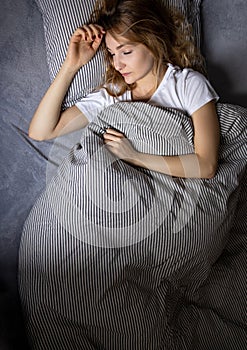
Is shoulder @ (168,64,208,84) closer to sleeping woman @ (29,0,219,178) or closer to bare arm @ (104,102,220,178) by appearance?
sleeping woman @ (29,0,219,178)

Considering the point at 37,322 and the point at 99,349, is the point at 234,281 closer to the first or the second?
the point at 99,349

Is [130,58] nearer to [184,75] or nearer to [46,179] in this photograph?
[184,75]

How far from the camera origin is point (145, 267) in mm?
1082

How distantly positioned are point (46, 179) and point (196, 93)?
505mm

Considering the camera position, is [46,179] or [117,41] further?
[46,179]

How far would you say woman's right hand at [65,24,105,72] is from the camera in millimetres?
1231

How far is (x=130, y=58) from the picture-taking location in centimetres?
125

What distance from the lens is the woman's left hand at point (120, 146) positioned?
3.87 ft

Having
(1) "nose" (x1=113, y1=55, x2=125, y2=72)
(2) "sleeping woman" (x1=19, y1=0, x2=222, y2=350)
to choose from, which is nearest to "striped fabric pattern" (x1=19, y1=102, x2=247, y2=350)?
(2) "sleeping woman" (x1=19, y1=0, x2=222, y2=350)

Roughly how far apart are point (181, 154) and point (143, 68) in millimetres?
282

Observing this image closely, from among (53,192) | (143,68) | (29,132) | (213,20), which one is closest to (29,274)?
(53,192)

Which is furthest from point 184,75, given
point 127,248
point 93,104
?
point 127,248

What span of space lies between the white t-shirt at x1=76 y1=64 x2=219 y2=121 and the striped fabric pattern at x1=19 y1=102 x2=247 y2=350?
77 mm

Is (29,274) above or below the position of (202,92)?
below
